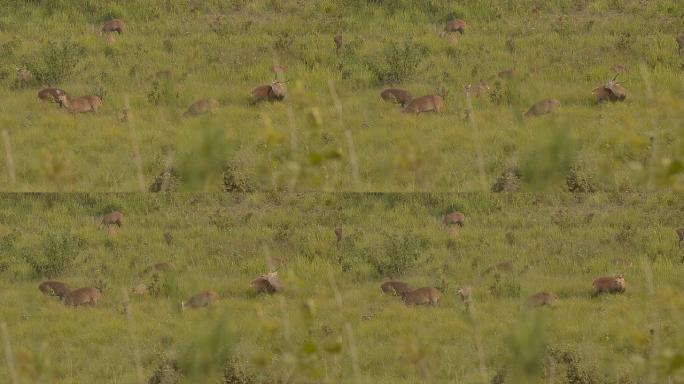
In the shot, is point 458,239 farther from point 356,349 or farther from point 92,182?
point 92,182

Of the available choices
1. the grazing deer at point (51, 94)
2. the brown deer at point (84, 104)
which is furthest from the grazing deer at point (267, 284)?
the grazing deer at point (51, 94)

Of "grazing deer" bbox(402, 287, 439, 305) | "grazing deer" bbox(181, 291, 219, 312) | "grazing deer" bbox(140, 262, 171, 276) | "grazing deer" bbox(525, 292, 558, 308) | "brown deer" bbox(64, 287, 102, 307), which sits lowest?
"brown deer" bbox(64, 287, 102, 307)

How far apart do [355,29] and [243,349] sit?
18.2 ft

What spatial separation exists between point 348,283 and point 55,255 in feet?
10.4

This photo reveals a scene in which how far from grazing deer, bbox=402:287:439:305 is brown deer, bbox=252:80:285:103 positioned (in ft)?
9.39

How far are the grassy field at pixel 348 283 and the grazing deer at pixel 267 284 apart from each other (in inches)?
4.2

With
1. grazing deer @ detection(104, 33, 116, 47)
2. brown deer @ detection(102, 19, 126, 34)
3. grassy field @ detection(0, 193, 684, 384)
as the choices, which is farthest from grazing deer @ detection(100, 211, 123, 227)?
brown deer @ detection(102, 19, 126, 34)

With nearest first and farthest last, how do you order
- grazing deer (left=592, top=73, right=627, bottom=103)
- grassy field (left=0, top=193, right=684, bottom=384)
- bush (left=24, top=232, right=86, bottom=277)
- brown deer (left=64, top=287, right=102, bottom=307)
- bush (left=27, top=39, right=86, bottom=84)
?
grassy field (left=0, top=193, right=684, bottom=384)
brown deer (left=64, top=287, right=102, bottom=307)
bush (left=24, top=232, right=86, bottom=277)
grazing deer (left=592, top=73, right=627, bottom=103)
bush (left=27, top=39, right=86, bottom=84)

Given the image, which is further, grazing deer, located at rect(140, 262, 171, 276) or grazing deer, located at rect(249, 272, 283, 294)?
grazing deer, located at rect(140, 262, 171, 276)

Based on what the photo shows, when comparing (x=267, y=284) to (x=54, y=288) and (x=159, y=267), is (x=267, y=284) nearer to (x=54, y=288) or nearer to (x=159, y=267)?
(x=159, y=267)

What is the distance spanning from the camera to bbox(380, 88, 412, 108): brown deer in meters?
17.6

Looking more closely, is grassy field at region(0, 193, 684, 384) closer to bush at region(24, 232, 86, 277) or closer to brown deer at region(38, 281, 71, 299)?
bush at region(24, 232, 86, 277)

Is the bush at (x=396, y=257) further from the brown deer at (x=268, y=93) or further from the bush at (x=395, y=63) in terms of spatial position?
the bush at (x=395, y=63)

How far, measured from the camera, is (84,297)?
16.1 meters
